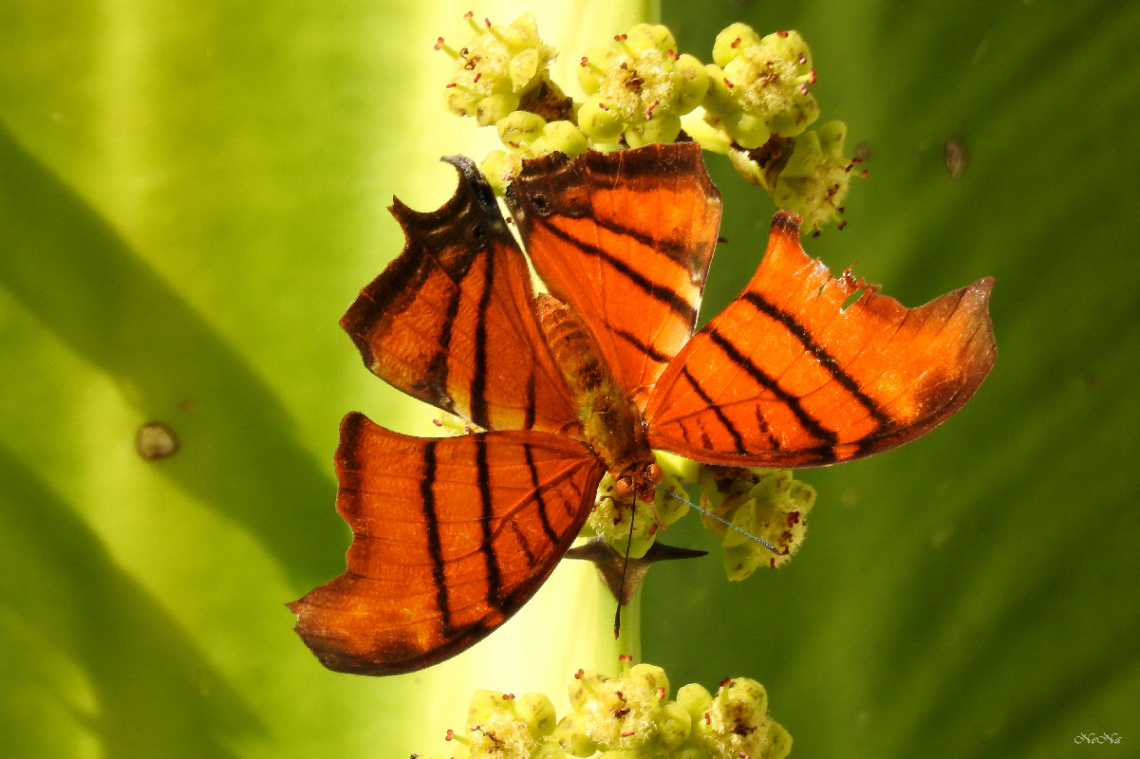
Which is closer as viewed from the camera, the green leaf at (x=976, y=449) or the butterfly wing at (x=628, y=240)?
the butterfly wing at (x=628, y=240)

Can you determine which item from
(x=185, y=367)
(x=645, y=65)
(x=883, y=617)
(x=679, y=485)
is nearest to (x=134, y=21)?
(x=185, y=367)

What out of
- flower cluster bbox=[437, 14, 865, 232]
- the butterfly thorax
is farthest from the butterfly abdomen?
flower cluster bbox=[437, 14, 865, 232]

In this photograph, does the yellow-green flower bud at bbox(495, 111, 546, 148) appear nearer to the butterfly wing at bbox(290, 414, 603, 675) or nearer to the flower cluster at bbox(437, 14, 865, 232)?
the flower cluster at bbox(437, 14, 865, 232)

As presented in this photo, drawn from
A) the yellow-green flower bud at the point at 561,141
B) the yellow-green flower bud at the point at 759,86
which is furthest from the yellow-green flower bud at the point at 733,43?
the yellow-green flower bud at the point at 561,141

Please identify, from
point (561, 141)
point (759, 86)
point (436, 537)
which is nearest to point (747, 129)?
point (759, 86)

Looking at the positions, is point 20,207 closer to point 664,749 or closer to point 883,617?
point 664,749

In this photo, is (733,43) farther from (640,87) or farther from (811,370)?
(811,370)

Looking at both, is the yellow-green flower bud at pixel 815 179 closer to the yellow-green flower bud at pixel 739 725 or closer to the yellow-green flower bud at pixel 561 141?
the yellow-green flower bud at pixel 561 141

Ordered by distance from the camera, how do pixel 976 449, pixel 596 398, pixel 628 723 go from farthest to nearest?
pixel 976 449 → pixel 596 398 → pixel 628 723
